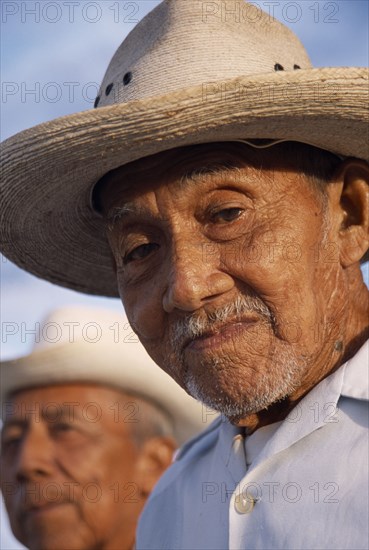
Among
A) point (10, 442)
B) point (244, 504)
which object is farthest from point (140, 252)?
point (10, 442)

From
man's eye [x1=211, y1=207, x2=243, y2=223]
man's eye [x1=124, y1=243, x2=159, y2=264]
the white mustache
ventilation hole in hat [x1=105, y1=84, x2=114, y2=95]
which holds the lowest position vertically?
the white mustache

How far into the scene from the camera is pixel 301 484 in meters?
2.62

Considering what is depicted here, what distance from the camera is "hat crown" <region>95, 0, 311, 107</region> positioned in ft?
9.53

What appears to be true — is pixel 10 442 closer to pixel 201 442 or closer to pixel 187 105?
pixel 201 442

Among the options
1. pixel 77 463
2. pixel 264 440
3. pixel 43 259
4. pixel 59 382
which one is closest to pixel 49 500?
pixel 77 463

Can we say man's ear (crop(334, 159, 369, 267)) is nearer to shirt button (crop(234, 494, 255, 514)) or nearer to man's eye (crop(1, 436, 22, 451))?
shirt button (crop(234, 494, 255, 514))

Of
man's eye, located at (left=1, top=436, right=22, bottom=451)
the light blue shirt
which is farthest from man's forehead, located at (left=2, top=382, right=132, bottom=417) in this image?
the light blue shirt

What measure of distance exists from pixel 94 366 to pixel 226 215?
259cm

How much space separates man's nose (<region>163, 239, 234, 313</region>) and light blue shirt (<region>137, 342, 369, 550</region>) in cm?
42

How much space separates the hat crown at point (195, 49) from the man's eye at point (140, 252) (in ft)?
1.58

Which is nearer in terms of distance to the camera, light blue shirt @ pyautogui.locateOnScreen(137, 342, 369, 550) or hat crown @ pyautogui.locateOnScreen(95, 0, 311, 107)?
light blue shirt @ pyautogui.locateOnScreen(137, 342, 369, 550)

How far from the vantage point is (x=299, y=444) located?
271 cm

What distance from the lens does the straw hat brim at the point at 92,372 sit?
5.32 meters

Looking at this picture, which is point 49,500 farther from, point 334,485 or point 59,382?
point 334,485
